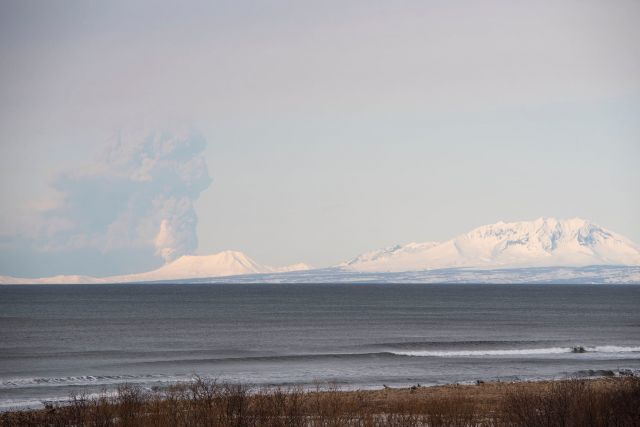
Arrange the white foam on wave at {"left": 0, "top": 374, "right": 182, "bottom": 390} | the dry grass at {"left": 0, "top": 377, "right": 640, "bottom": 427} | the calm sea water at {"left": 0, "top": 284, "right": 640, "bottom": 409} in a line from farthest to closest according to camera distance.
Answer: the calm sea water at {"left": 0, "top": 284, "right": 640, "bottom": 409}
the white foam on wave at {"left": 0, "top": 374, "right": 182, "bottom": 390}
the dry grass at {"left": 0, "top": 377, "right": 640, "bottom": 427}

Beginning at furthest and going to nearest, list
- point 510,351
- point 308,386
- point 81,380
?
point 510,351, point 81,380, point 308,386

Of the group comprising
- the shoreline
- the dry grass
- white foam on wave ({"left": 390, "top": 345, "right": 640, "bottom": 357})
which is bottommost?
white foam on wave ({"left": 390, "top": 345, "right": 640, "bottom": 357})

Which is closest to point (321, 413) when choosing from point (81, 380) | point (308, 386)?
point (308, 386)

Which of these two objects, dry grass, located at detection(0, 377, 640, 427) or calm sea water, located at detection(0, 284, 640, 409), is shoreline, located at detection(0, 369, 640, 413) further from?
dry grass, located at detection(0, 377, 640, 427)

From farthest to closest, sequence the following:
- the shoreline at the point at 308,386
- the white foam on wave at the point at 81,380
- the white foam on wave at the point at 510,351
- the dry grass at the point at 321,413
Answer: the white foam on wave at the point at 510,351 < the white foam on wave at the point at 81,380 < the shoreline at the point at 308,386 < the dry grass at the point at 321,413

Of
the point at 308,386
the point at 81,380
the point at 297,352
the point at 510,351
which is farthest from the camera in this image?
the point at 510,351

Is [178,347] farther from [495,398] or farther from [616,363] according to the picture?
[495,398]

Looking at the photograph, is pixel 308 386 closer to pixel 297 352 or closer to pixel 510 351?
pixel 297 352

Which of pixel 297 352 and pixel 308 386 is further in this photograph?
pixel 297 352

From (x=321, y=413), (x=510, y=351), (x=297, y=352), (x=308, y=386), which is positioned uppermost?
(x=321, y=413)

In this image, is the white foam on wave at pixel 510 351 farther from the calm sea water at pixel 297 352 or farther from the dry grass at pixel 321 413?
the dry grass at pixel 321 413

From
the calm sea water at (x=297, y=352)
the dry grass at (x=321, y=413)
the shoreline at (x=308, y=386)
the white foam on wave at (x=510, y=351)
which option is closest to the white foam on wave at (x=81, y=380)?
the calm sea water at (x=297, y=352)

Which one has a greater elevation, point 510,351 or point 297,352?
point 297,352

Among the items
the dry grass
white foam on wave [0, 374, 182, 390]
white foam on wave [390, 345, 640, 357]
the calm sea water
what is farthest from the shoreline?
the dry grass
